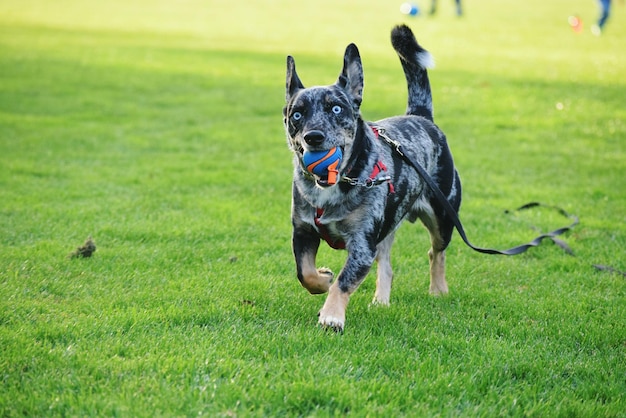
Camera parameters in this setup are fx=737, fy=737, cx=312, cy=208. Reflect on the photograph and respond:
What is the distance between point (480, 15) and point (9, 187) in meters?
32.7

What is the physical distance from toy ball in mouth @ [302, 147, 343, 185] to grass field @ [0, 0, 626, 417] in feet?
3.32

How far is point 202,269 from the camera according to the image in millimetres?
6238

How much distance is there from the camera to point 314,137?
4.71 metres

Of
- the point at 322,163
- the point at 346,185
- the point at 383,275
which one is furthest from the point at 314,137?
the point at 383,275

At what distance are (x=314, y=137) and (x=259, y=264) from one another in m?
2.02

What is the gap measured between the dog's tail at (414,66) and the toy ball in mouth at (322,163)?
1.73 m

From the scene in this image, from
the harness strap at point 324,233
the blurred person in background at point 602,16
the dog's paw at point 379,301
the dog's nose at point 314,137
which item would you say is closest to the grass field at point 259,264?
the dog's paw at point 379,301

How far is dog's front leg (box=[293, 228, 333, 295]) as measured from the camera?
5.16 m

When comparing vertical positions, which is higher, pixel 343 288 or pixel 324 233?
pixel 324 233

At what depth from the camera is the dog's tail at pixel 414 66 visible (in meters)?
6.14

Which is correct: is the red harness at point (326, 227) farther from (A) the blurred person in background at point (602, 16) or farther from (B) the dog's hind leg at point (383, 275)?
(A) the blurred person in background at point (602, 16)

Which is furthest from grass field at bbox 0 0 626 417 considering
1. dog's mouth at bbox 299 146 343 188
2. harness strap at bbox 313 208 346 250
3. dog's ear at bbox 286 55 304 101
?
dog's ear at bbox 286 55 304 101

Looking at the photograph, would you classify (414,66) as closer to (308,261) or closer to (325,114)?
(325,114)

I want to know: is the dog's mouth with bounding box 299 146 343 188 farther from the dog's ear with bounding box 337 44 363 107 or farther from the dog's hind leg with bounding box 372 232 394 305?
the dog's hind leg with bounding box 372 232 394 305
